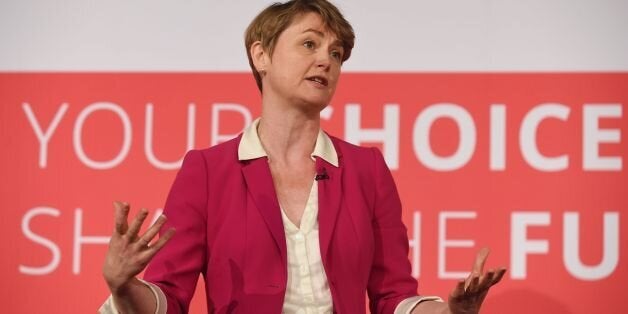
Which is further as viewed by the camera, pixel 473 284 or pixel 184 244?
pixel 184 244

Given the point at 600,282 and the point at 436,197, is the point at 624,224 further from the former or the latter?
the point at 436,197

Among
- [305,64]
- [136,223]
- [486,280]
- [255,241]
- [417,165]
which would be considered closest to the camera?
[136,223]

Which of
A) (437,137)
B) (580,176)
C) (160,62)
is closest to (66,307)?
Answer: (160,62)

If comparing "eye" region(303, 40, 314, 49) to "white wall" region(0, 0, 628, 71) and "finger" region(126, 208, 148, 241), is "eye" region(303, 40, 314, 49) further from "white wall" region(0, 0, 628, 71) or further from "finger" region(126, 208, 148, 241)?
"white wall" region(0, 0, 628, 71)

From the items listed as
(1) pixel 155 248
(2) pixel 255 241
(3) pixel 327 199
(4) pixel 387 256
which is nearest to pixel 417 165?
(4) pixel 387 256

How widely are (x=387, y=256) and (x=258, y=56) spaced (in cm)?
54

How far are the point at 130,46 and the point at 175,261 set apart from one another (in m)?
1.25

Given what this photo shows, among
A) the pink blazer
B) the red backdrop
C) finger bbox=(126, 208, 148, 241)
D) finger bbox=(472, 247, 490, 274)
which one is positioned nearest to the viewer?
finger bbox=(126, 208, 148, 241)

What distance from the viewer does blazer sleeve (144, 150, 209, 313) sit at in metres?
1.81

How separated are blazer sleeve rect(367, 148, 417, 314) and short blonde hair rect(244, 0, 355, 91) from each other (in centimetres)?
33

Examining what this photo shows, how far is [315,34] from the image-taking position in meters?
1.95

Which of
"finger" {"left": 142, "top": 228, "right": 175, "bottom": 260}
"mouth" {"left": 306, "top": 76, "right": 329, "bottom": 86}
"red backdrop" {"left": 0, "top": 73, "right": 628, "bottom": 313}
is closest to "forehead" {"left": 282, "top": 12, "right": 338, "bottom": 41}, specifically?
"mouth" {"left": 306, "top": 76, "right": 329, "bottom": 86}

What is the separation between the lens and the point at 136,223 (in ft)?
4.86

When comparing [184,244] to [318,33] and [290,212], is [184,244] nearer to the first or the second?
[290,212]
